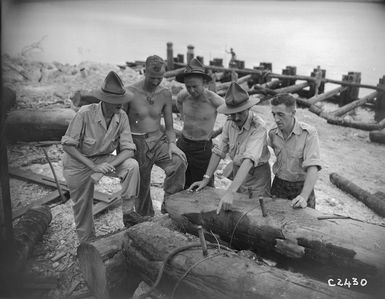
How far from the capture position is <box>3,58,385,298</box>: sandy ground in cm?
430

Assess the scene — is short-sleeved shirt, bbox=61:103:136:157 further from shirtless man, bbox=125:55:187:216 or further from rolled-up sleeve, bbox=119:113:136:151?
shirtless man, bbox=125:55:187:216

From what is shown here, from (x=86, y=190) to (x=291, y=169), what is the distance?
7.62 feet

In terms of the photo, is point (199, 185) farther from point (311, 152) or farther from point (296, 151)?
point (311, 152)

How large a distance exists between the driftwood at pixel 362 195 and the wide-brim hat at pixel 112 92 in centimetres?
415

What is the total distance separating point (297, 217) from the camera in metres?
3.50

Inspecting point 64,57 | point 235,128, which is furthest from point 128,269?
point 64,57

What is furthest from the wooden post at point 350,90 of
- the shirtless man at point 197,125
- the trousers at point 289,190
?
the trousers at point 289,190

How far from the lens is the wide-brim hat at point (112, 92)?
4.15 meters

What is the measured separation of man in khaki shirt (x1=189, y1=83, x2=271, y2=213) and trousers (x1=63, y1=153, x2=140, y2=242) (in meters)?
0.67

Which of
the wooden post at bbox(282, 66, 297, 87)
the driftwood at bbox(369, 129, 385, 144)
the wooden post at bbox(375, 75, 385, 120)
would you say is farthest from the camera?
the wooden post at bbox(282, 66, 297, 87)

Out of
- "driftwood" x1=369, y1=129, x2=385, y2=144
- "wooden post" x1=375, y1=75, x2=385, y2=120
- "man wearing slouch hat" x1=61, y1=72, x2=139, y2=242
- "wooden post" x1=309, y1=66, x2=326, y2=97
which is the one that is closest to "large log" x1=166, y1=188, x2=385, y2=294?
"man wearing slouch hat" x1=61, y1=72, x2=139, y2=242

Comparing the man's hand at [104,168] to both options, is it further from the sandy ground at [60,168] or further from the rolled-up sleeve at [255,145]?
the rolled-up sleeve at [255,145]

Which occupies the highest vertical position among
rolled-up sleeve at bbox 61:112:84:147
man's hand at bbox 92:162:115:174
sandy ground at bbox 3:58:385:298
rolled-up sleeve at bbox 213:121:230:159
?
rolled-up sleeve at bbox 61:112:84:147

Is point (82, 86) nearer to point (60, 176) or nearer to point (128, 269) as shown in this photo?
point (60, 176)
